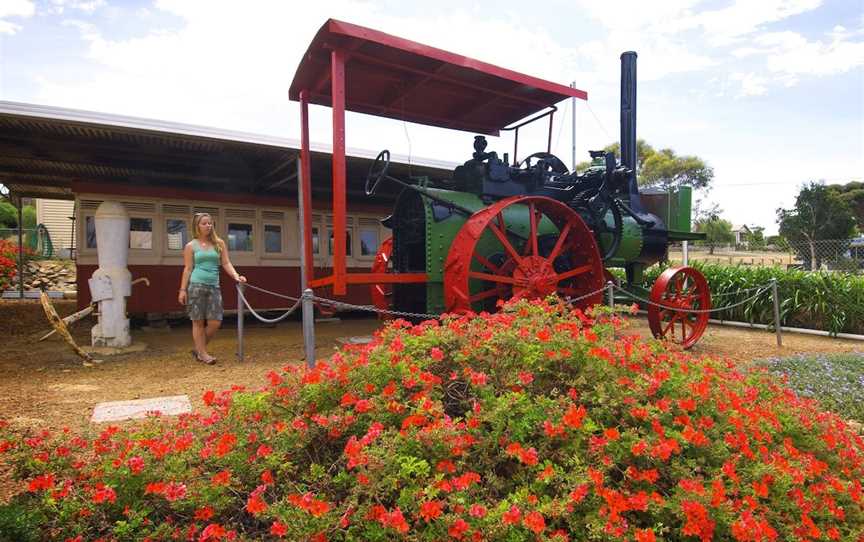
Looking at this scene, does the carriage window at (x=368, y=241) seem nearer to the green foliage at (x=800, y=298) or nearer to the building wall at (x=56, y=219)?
the green foliage at (x=800, y=298)

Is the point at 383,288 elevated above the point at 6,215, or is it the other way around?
the point at 6,215

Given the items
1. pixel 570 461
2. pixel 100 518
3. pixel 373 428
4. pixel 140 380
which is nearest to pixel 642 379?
pixel 570 461

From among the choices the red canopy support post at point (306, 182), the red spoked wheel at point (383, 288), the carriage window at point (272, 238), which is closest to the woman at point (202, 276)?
the red canopy support post at point (306, 182)

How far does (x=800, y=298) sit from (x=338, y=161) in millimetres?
8803

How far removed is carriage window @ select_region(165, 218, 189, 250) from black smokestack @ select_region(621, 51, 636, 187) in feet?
23.3

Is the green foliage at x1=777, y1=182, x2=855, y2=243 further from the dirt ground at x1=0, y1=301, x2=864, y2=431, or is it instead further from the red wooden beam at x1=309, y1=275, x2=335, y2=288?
the red wooden beam at x1=309, y1=275, x2=335, y2=288

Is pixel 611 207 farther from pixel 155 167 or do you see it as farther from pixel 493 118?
pixel 155 167

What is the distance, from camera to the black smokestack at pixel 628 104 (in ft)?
22.7

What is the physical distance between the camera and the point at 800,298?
8.84 meters

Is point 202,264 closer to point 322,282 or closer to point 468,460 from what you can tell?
point 322,282

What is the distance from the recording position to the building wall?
83.7ft

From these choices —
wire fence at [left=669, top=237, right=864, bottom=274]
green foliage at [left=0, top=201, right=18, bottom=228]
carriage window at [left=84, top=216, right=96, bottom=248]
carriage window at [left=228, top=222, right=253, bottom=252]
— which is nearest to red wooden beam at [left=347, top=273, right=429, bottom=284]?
carriage window at [left=228, top=222, right=253, bottom=252]

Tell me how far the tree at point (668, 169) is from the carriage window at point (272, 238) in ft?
121

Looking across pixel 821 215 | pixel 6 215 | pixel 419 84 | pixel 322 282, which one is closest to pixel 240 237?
pixel 322 282
